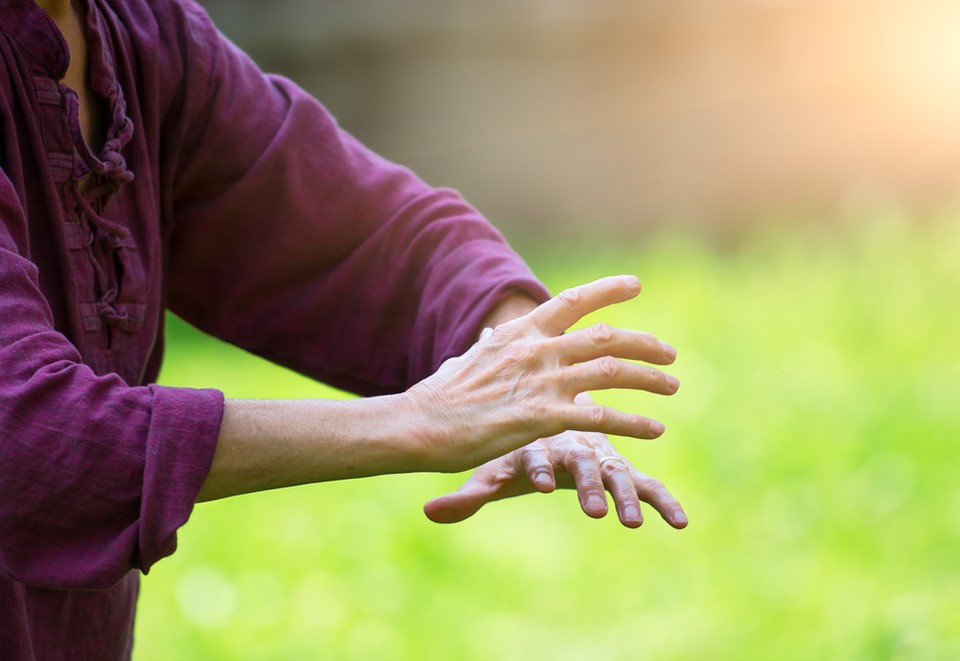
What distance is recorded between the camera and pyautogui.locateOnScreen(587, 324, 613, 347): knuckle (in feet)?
4.13

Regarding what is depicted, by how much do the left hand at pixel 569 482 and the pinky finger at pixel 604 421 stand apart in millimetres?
83

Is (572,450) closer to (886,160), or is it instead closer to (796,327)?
(796,327)

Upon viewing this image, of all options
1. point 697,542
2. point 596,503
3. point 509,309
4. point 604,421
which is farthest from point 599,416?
point 697,542

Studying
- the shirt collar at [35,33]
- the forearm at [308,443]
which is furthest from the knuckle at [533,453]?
the shirt collar at [35,33]

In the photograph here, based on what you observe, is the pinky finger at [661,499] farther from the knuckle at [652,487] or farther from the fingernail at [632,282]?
the fingernail at [632,282]

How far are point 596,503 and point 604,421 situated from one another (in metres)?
0.10

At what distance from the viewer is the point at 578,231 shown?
617 centimetres

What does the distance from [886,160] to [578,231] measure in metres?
1.53

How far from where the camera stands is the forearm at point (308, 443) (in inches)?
44.6

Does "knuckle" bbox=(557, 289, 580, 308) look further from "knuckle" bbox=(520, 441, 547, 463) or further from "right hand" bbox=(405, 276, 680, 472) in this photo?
"knuckle" bbox=(520, 441, 547, 463)

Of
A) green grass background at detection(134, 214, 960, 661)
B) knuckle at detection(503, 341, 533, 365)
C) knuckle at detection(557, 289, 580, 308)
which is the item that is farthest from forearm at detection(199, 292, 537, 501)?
green grass background at detection(134, 214, 960, 661)

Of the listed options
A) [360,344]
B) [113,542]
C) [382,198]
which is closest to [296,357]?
[360,344]

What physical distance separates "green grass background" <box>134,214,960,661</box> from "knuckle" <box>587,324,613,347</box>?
5.36 ft

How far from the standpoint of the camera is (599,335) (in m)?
1.26
